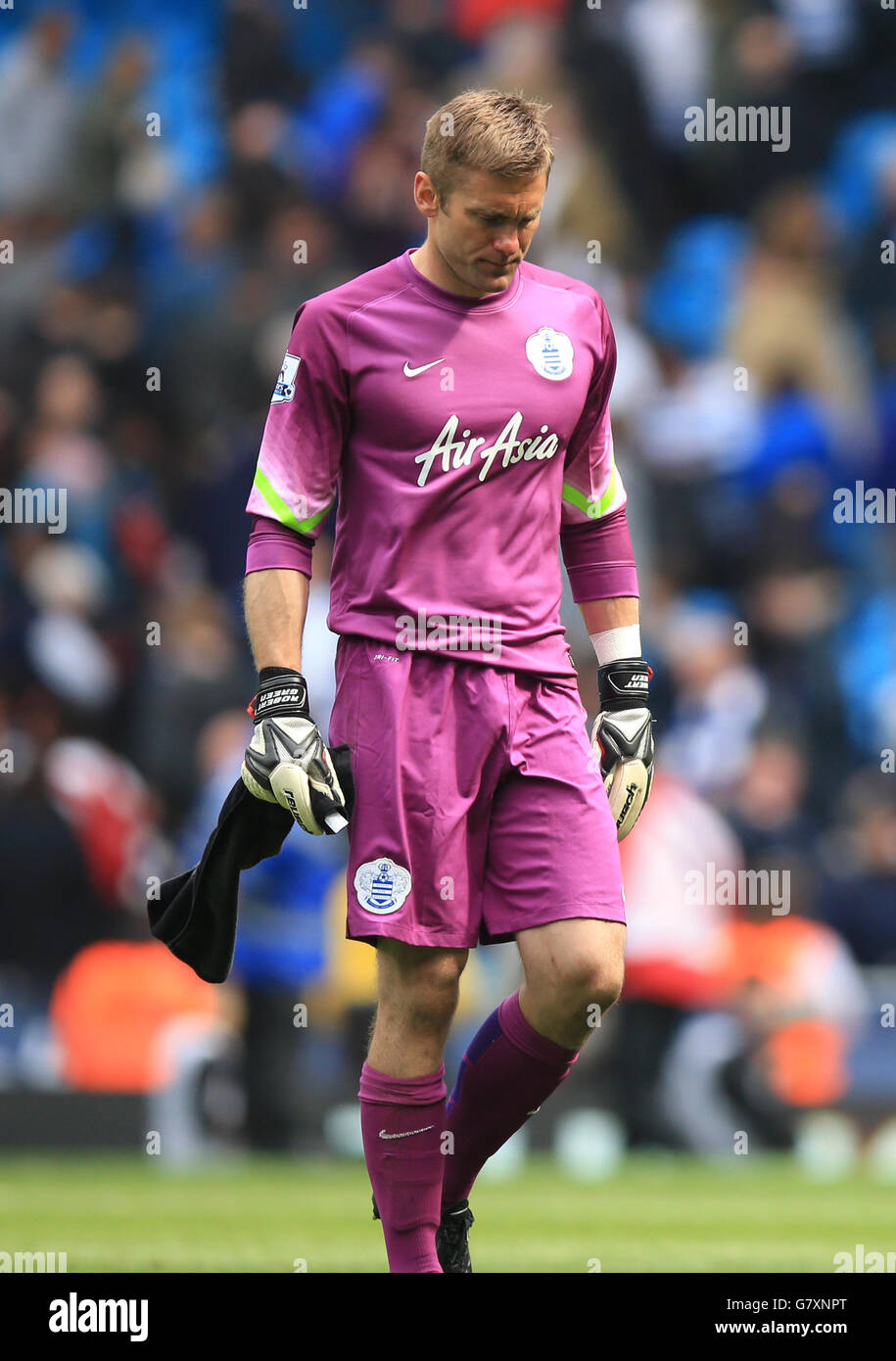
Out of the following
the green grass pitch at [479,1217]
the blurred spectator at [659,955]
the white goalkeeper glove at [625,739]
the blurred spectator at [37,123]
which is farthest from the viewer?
the blurred spectator at [37,123]

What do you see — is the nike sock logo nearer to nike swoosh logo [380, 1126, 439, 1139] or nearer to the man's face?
nike swoosh logo [380, 1126, 439, 1139]

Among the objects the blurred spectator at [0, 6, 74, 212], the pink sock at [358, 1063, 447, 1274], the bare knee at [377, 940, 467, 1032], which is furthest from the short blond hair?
the blurred spectator at [0, 6, 74, 212]

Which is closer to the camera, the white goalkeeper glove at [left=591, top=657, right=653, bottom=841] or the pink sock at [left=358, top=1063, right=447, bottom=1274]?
the pink sock at [left=358, top=1063, right=447, bottom=1274]

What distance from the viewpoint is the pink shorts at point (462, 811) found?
4629 millimetres

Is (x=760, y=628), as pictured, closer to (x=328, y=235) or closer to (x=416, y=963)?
(x=328, y=235)

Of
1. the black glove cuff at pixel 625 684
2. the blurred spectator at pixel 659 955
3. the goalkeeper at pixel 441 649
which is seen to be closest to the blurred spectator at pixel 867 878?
the blurred spectator at pixel 659 955

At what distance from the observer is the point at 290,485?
4797mm

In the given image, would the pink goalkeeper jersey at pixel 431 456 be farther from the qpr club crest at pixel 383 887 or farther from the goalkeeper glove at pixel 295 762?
the qpr club crest at pixel 383 887

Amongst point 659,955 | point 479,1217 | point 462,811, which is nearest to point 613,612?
point 462,811

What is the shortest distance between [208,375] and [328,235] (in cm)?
97

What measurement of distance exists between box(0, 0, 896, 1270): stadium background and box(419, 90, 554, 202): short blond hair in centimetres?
470

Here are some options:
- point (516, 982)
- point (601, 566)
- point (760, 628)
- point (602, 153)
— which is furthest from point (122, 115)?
point (601, 566)

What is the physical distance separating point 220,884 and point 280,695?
1.54ft

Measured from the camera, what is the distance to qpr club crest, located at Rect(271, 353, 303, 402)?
477 cm
